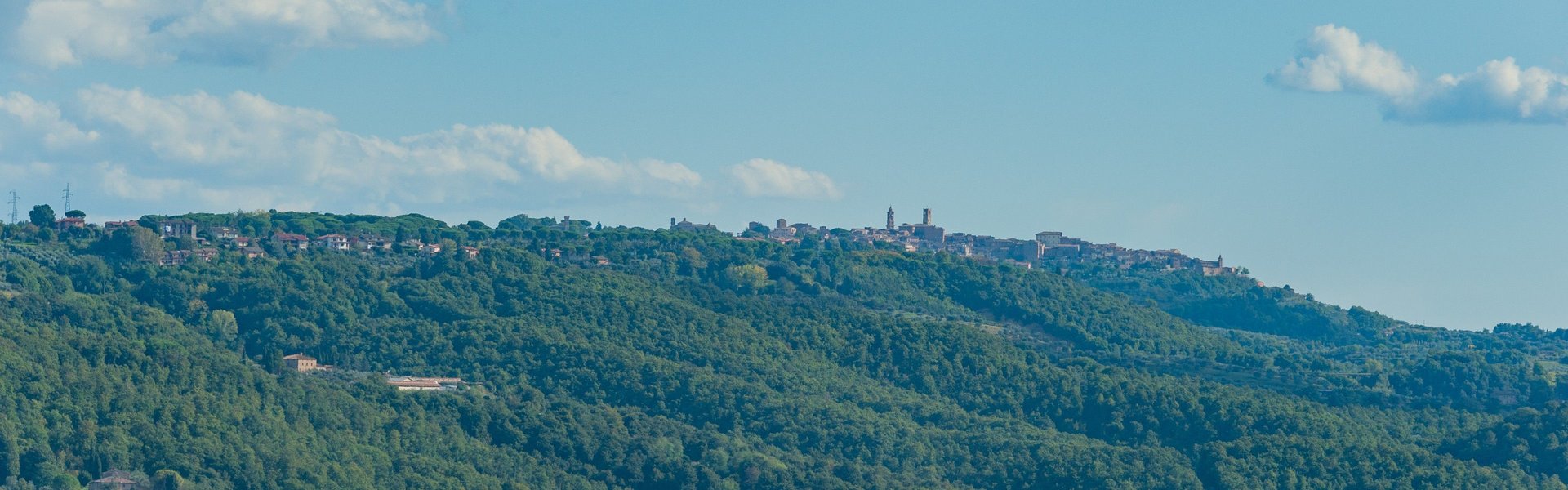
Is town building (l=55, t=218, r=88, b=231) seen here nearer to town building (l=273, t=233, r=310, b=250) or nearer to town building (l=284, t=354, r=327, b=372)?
town building (l=273, t=233, r=310, b=250)

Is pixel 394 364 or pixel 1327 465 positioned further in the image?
pixel 394 364

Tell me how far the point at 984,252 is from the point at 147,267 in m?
74.6

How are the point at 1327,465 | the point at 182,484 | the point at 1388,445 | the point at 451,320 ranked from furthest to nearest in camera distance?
the point at 451,320 → the point at 1388,445 → the point at 1327,465 → the point at 182,484

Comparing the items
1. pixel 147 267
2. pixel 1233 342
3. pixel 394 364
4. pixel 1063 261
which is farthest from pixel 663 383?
pixel 1063 261

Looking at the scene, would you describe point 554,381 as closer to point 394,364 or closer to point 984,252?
point 394,364

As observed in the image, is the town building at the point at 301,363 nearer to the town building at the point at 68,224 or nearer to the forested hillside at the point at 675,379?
the forested hillside at the point at 675,379

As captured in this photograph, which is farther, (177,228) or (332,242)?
(332,242)

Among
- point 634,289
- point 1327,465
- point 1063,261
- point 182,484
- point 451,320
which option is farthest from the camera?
point 1063,261

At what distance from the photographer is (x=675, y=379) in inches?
3440

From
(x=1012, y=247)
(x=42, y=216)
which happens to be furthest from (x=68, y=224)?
(x=1012, y=247)

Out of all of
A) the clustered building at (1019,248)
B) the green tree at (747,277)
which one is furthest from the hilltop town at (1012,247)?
the green tree at (747,277)

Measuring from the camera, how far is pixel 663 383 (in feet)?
286

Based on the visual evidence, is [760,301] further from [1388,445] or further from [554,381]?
[1388,445]

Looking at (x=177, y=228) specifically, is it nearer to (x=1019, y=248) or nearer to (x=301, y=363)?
(x=301, y=363)
